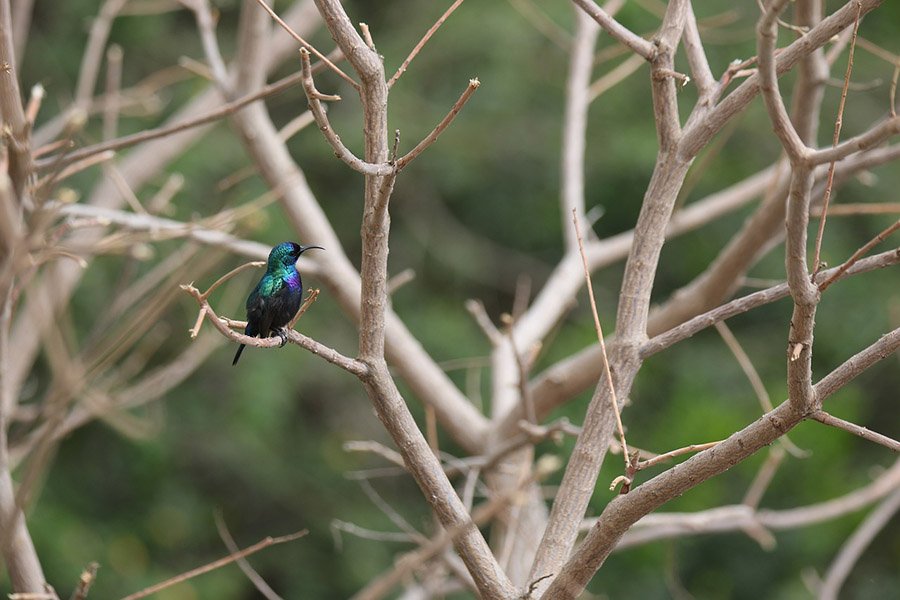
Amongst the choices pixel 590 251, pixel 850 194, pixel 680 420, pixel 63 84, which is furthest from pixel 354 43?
pixel 850 194

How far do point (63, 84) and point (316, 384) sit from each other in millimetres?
2762

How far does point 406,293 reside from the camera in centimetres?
809

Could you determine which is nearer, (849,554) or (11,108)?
(11,108)

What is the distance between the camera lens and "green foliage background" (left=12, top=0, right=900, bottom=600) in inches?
271

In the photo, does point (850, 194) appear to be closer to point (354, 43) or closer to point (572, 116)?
point (572, 116)

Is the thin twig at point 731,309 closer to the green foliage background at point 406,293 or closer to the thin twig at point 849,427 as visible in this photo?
the thin twig at point 849,427

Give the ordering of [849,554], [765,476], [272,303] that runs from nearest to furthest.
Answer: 1. [272,303]
2. [765,476]
3. [849,554]

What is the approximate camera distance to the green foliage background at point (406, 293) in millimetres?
6883

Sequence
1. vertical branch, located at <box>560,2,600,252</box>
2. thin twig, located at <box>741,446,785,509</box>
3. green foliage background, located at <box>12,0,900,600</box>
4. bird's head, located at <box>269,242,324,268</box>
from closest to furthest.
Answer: bird's head, located at <box>269,242,324,268</box> → thin twig, located at <box>741,446,785,509</box> → vertical branch, located at <box>560,2,600,252</box> → green foliage background, located at <box>12,0,900,600</box>

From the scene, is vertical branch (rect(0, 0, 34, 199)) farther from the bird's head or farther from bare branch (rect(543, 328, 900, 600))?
bare branch (rect(543, 328, 900, 600))

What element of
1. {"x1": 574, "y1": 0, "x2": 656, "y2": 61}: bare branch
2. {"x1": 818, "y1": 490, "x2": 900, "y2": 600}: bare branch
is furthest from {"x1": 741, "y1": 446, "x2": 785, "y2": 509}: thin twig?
{"x1": 574, "y1": 0, "x2": 656, "y2": 61}: bare branch

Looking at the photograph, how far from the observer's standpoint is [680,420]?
5.21 metres

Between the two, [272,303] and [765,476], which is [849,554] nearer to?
[765,476]

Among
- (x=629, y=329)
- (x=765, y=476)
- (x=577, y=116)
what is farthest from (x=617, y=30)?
(x=577, y=116)
